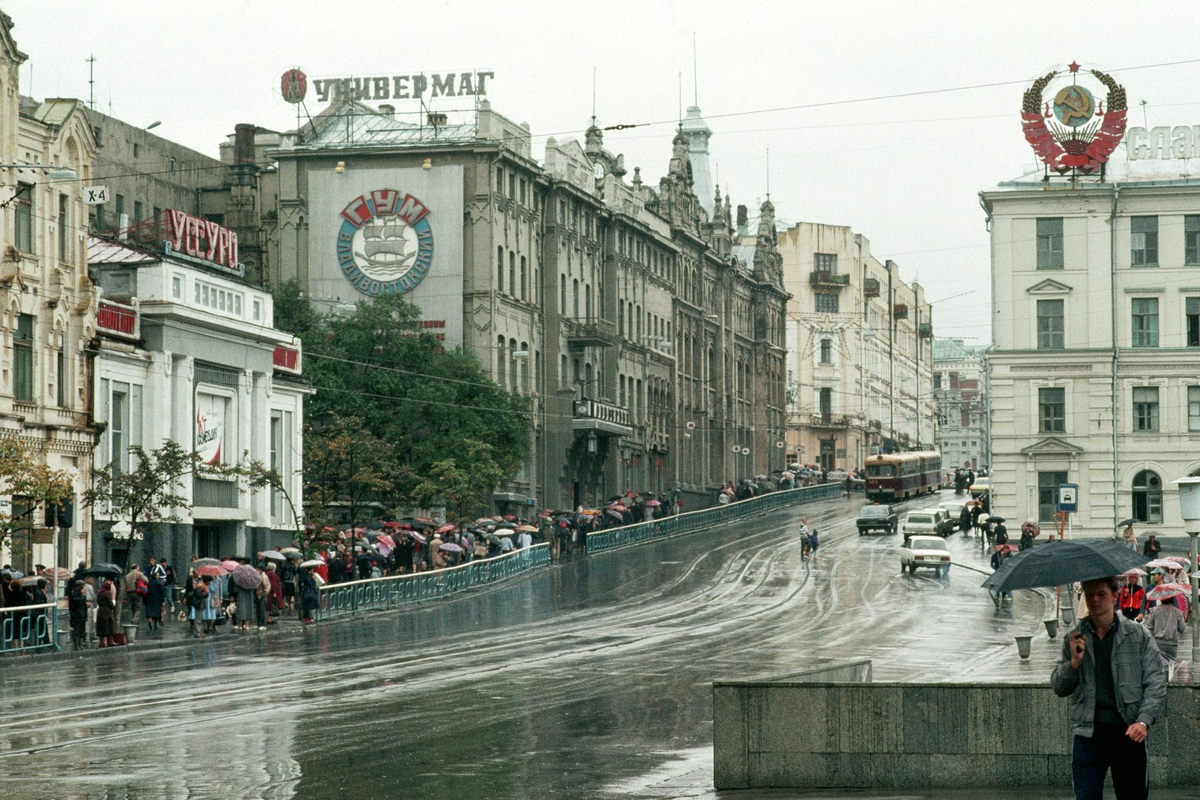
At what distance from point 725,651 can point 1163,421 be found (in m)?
42.1

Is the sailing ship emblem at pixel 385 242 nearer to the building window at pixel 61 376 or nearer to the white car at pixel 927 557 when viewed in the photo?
the white car at pixel 927 557

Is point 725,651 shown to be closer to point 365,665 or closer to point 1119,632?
point 365,665

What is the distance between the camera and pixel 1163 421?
240 ft

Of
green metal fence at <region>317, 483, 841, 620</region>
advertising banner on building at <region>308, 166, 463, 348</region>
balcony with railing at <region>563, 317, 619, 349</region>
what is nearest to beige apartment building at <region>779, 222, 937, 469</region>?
green metal fence at <region>317, 483, 841, 620</region>

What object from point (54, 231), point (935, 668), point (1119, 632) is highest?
point (54, 231)

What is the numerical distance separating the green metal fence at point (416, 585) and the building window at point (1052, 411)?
847 inches

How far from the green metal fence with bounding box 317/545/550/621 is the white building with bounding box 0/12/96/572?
6534 mm

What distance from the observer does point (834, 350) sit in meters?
155

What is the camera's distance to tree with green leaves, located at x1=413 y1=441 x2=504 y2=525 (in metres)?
66.6

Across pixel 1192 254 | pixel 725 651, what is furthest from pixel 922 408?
pixel 725 651

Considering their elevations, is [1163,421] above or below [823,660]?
above

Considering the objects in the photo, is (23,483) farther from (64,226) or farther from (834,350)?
(834,350)

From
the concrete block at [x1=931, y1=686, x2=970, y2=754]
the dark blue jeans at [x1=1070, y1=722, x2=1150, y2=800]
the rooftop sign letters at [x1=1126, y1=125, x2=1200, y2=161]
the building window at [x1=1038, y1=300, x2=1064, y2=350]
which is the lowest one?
the concrete block at [x1=931, y1=686, x2=970, y2=754]

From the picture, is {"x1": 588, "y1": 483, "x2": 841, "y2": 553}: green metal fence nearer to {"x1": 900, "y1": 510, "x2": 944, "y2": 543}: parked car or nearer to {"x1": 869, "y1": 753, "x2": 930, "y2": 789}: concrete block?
{"x1": 900, "y1": 510, "x2": 944, "y2": 543}: parked car
